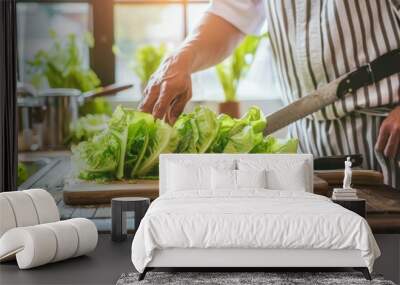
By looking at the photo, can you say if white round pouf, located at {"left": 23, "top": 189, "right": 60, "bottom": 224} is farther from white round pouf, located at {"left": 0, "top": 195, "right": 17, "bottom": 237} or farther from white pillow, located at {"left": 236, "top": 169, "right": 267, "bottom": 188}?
white pillow, located at {"left": 236, "top": 169, "right": 267, "bottom": 188}

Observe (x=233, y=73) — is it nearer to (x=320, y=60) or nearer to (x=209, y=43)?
(x=209, y=43)

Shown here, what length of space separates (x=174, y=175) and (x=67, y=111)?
1.33 metres

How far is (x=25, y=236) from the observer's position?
4977mm

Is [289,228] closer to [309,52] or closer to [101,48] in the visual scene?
[309,52]

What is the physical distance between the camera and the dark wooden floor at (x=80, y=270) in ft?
15.6

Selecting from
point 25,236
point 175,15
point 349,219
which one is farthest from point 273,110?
point 25,236

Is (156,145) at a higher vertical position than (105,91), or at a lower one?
lower

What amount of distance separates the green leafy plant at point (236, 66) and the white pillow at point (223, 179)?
3.38 ft

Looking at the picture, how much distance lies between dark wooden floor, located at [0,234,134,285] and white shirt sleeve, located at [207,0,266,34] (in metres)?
2.17

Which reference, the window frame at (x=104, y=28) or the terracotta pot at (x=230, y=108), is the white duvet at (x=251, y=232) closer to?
the terracotta pot at (x=230, y=108)

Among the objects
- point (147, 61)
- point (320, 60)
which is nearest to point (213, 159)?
point (147, 61)

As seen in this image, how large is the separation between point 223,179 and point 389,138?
164 centimetres

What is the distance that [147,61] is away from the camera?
22.0ft

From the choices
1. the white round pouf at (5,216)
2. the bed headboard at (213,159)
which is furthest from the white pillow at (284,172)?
the white round pouf at (5,216)
